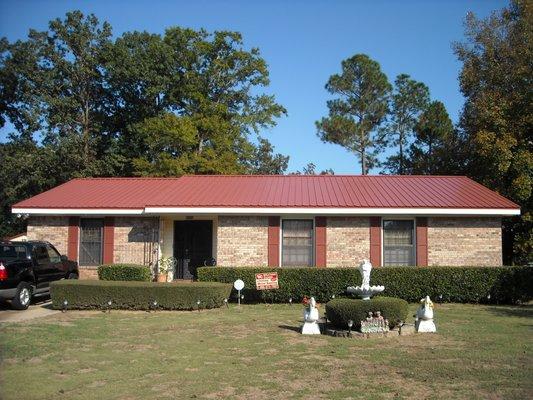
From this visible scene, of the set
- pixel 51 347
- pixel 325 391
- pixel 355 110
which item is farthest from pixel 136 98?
pixel 325 391

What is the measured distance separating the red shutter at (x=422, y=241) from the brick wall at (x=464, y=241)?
136mm

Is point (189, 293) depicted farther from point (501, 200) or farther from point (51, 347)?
point (501, 200)

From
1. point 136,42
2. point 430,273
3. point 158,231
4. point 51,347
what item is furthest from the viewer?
point 136,42

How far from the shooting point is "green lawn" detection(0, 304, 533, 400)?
7.55 metres

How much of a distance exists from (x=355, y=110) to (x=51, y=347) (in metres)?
39.3

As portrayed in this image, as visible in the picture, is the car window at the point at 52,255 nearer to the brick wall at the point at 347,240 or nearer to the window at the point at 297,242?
the window at the point at 297,242

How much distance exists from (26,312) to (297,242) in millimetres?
8808

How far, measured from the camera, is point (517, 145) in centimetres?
2598

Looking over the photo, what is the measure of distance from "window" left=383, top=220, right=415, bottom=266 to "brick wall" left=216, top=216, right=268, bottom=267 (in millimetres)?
4144

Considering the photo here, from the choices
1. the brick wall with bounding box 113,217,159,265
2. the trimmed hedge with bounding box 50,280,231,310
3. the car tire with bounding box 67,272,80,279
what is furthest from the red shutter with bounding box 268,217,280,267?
the car tire with bounding box 67,272,80,279

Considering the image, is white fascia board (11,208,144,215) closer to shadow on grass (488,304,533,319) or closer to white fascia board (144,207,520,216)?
white fascia board (144,207,520,216)

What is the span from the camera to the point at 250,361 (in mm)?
9430

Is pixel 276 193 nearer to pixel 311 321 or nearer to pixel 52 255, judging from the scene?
→ pixel 52 255

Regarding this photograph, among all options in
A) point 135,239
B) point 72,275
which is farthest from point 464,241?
point 72,275
